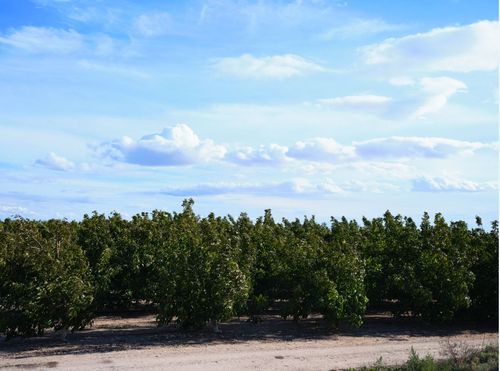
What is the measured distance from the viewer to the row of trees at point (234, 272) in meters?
17.8

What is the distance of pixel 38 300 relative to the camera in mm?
17328

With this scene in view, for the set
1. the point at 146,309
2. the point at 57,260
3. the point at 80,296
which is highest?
the point at 57,260

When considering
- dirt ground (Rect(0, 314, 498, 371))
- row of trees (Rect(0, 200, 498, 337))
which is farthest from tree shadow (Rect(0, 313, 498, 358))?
row of trees (Rect(0, 200, 498, 337))

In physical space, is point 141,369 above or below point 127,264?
below

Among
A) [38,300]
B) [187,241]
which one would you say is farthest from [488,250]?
[38,300]

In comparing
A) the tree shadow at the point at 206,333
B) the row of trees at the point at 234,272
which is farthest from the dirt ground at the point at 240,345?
the row of trees at the point at 234,272

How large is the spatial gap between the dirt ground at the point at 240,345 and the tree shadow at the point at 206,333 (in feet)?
0.10

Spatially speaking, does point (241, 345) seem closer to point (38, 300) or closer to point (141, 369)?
point (141, 369)

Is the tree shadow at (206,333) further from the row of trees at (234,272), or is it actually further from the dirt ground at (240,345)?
the row of trees at (234,272)

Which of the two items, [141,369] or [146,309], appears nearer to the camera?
[141,369]

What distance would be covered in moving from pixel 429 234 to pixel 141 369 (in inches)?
498

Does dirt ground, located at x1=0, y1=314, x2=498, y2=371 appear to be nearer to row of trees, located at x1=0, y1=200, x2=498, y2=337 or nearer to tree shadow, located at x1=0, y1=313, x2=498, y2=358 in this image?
tree shadow, located at x1=0, y1=313, x2=498, y2=358

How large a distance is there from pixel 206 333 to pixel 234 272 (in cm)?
273

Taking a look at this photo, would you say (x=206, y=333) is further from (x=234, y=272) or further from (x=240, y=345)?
(x=234, y=272)
